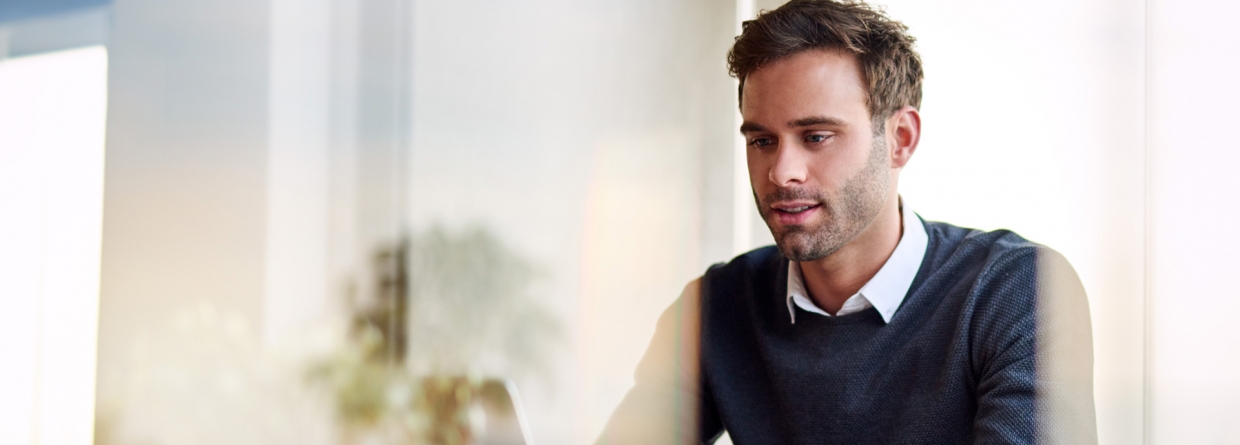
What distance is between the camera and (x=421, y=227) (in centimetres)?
157

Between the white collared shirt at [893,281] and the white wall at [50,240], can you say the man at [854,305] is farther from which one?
the white wall at [50,240]

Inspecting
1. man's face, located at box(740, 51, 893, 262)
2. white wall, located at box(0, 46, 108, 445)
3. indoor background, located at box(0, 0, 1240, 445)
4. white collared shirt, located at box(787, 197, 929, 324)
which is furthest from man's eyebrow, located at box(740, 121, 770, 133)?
white wall, located at box(0, 46, 108, 445)

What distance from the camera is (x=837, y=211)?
1.03 m

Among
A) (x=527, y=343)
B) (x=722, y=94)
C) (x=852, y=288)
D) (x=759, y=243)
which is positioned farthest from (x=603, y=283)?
(x=852, y=288)

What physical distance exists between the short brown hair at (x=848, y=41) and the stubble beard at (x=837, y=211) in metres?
0.07

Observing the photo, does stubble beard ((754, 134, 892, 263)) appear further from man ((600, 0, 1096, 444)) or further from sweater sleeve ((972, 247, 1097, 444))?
sweater sleeve ((972, 247, 1097, 444))

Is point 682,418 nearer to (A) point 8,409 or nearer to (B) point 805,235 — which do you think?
(B) point 805,235

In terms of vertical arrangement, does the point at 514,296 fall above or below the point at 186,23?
below

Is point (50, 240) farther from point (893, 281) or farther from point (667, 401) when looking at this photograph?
point (893, 281)

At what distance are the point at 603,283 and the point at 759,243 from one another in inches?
15.1

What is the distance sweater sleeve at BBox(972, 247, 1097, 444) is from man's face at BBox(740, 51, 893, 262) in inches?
7.4

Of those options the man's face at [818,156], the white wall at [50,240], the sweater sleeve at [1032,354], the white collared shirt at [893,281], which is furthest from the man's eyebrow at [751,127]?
the white wall at [50,240]

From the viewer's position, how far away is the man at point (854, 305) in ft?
2.93

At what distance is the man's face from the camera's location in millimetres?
1024
